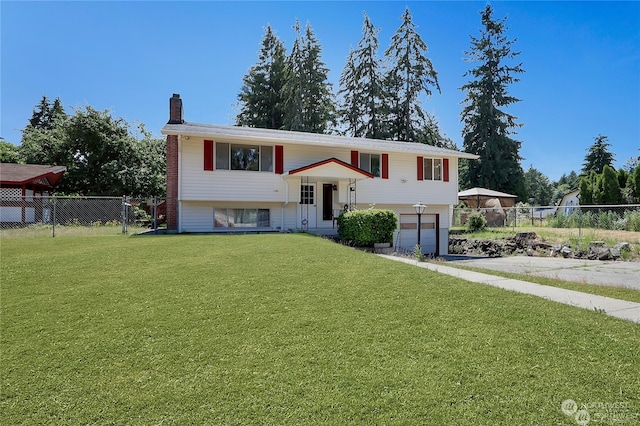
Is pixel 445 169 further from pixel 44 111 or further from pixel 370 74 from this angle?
pixel 44 111

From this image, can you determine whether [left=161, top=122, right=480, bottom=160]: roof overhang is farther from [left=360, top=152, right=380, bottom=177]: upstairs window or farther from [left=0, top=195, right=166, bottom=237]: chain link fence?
[left=0, top=195, right=166, bottom=237]: chain link fence

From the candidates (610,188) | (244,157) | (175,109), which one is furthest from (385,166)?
(610,188)

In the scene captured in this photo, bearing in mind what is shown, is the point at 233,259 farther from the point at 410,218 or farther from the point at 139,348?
the point at 410,218

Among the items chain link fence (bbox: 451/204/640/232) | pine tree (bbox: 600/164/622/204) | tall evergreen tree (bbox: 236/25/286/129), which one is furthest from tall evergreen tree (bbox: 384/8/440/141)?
pine tree (bbox: 600/164/622/204)

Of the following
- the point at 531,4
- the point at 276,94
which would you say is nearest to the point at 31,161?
the point at 276,94

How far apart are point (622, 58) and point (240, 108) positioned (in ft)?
97.4

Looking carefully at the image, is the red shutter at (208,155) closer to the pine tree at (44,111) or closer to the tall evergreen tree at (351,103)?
the tall evergreen tree at (351,103)

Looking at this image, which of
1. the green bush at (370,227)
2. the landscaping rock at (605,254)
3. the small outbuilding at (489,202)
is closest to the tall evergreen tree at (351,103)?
the small outbuilding at (489,202)

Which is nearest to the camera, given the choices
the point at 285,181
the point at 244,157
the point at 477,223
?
the point at 244,157

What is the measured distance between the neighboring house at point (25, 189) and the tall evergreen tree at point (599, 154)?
56.8 m

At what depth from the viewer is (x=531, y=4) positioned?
485 inches

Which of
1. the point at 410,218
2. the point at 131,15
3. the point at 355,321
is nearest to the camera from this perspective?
the point at 355,321

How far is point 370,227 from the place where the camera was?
1147 centimetres

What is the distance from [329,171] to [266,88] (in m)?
22.4
